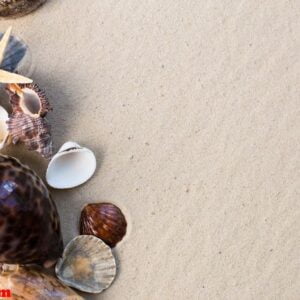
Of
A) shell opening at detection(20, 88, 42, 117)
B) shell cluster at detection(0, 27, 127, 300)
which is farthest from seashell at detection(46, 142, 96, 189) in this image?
shell opening at detection(20, 88, 42, 117)

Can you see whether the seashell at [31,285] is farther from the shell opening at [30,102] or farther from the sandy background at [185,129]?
the shell opening at [30,102]

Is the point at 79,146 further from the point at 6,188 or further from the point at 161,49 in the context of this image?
the point at 161,49

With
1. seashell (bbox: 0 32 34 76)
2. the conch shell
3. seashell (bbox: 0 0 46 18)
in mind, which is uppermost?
seashell (bbox: 0 0 46 18)

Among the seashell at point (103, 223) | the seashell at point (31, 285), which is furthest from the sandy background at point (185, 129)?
the seashell at point (31, 285)

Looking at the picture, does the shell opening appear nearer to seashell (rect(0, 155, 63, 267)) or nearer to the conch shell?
the conch shell

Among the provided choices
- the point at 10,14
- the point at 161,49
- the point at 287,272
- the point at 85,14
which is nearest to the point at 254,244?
the point at 287,272

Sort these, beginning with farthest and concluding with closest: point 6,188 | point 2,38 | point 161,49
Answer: point 161,49, point 2,38, point 6,188

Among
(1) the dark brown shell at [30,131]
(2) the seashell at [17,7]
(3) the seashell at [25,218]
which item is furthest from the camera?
(2) the seashell at [17,7]
